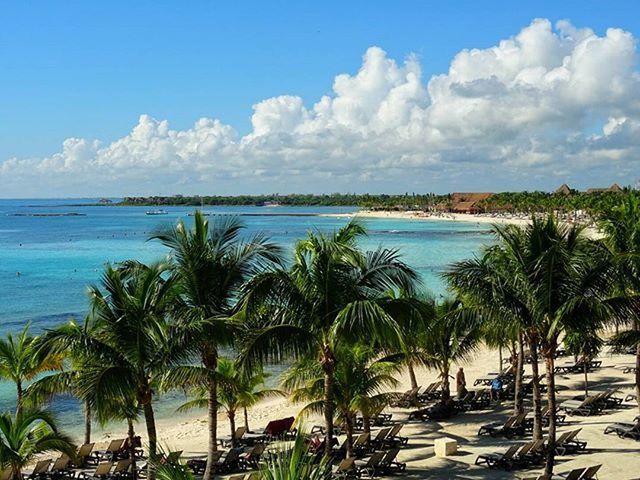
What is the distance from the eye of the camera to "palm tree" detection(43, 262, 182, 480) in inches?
437

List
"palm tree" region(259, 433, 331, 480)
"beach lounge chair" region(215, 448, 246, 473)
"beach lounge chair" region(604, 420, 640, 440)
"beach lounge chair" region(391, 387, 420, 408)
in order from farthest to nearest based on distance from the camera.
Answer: "beach lounge chair" region(391, 387, 420, 408), "beach lounge chair" region(604, 420, 640, 440), "beach lounge chair" region(215, 448, 246, 473), "palm tree" region(259, 433, 331, 480)

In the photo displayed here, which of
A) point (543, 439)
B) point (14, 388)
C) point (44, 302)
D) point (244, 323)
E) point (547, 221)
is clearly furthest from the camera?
point (44, 302)

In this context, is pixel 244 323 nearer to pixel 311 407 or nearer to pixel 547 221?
pixel 311 407

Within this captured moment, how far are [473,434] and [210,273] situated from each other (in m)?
9.44

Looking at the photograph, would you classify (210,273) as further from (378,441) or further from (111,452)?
(111,452)

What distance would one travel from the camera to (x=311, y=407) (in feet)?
50.0

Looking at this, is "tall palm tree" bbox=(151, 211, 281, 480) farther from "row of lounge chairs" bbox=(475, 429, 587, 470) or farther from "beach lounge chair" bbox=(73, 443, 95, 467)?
"row of lounge chairs" bbox=(475, 429, 587, 470)

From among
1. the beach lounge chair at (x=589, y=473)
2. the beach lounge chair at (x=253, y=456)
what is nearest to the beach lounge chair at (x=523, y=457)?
the beach lounge chair at (x=589, y=473)

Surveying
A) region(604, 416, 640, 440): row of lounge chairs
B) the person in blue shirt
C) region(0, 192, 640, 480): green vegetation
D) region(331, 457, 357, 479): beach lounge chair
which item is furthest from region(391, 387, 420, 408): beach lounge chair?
region(331, 457, 357, 479): beach lounge chair

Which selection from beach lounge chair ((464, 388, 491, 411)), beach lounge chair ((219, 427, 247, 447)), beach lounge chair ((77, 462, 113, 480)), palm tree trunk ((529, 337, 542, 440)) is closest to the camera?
palm tree trunk ((529, 337, 542, 440))

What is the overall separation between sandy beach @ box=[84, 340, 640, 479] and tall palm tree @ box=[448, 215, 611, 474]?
2299mm

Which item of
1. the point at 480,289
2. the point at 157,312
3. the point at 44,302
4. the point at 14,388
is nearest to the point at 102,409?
the point at 157,312

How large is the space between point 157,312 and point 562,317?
718 cm

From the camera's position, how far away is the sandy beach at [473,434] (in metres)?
14.8
